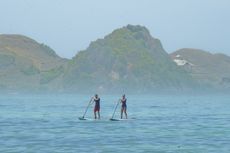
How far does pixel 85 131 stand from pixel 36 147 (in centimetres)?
1196

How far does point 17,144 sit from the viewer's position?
41.2 m

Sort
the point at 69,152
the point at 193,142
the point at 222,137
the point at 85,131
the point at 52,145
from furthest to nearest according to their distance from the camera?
the point at 85,131 → the point at 222,137 → the point at 193,142 → the point at 52,145 → the point at 69,152

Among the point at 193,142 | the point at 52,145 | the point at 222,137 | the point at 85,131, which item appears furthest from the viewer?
the point at 85,131

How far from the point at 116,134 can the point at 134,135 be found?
1.45 meters

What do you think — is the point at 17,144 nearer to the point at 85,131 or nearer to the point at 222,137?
the point at 85,131

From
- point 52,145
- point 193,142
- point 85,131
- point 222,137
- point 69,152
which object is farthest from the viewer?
point 85,131

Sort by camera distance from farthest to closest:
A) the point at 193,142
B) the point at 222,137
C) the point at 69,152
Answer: the point at 222,137
the point at 193,142
the point at 69,152

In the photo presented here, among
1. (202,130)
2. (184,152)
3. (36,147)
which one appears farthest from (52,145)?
(202,130)

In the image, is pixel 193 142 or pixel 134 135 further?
pixel 134 135

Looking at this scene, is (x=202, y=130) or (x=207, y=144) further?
(x=202, y=130)

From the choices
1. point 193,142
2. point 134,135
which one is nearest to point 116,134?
point 134,135

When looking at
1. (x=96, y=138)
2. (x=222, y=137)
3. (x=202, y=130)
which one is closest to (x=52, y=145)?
(x=96, y=138)

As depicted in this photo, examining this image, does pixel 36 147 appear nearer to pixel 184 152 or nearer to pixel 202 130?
pixel 184 152

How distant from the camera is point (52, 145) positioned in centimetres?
4062
